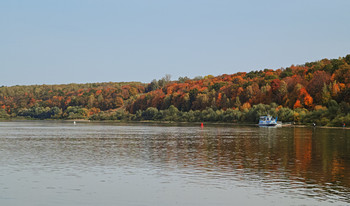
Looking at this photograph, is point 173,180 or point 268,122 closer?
point 173,180

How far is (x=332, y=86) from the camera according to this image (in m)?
169

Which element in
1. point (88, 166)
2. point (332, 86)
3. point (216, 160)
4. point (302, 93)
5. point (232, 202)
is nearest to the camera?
point (232, 202)

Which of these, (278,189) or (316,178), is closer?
(278,189)

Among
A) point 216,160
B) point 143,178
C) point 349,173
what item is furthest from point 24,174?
point 349,173

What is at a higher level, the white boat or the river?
the white boat

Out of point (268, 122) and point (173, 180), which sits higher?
point (268, 122)

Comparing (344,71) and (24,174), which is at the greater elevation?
(344,71)

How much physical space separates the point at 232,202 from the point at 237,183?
5963 mm

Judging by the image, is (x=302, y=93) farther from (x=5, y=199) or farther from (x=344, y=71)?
(x=5, y=199)

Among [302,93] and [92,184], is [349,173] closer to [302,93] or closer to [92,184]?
[92,184]

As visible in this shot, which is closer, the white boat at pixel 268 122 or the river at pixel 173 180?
the river at pixel 173 180

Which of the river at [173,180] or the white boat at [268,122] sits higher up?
the white boat at [268,122]

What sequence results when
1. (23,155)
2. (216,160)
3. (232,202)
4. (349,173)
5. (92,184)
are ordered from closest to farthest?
(232,202) < (92,184) < (349,173) < (216,160) < (23,155)

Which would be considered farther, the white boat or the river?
the white boat
